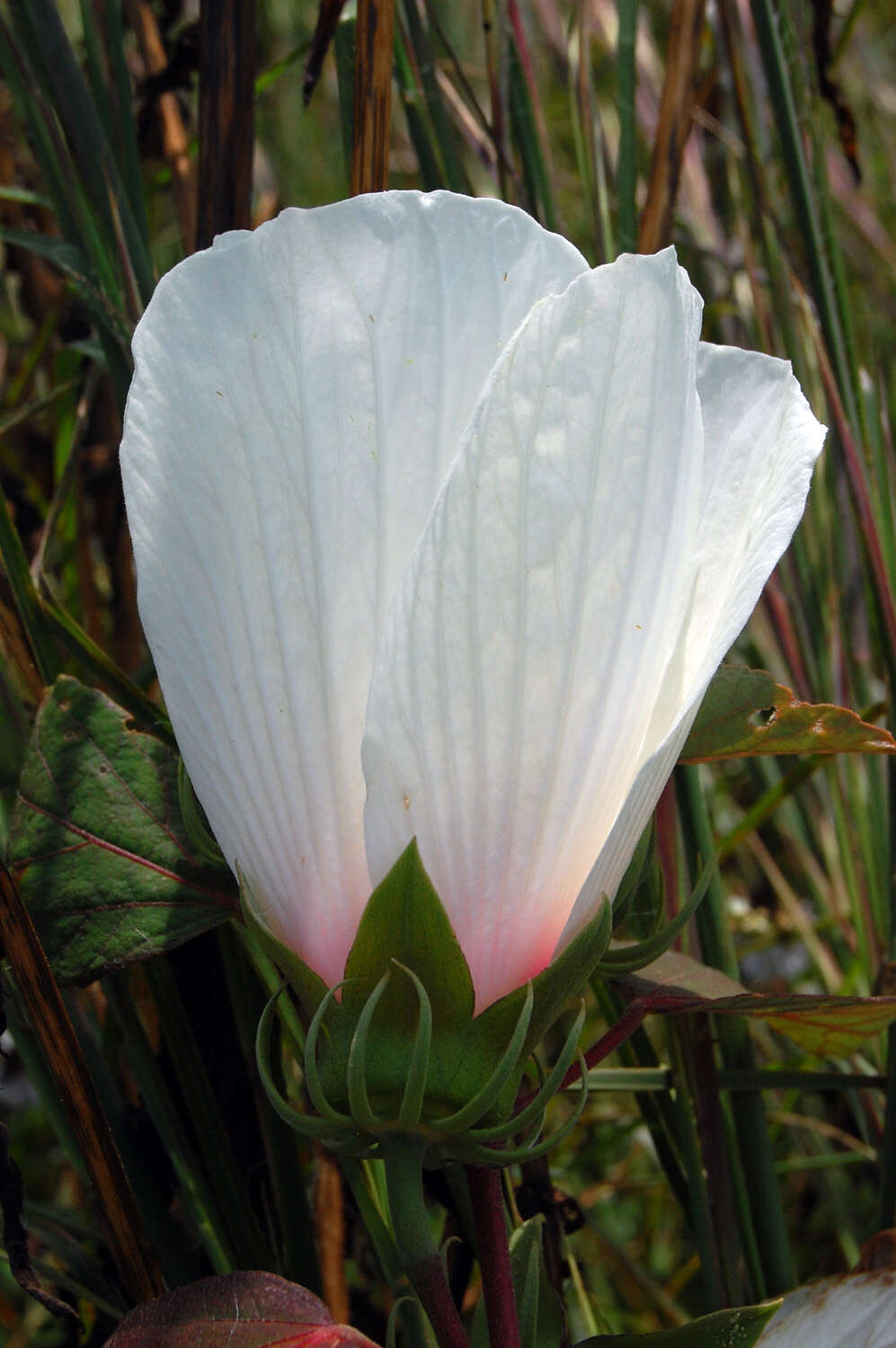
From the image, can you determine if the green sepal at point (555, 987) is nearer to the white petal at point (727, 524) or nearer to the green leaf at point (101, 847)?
the white petal at point (727, 524)

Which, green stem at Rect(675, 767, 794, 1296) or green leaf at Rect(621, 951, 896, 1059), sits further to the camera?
green stem at Rect(675, 767, 794, 1296)

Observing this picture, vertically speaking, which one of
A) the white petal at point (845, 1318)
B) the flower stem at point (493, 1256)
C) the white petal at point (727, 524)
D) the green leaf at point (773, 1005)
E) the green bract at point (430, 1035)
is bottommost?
the white petal at point (845, 1318)

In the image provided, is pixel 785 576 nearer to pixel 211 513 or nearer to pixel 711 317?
pixel 711 317

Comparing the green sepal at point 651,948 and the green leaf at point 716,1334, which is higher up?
the green sepal at point 651,948

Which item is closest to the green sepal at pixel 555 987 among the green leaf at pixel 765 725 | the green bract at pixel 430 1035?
the green bract at pixel 430 1035

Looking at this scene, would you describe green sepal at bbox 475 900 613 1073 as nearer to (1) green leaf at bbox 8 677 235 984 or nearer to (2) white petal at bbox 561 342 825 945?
(2) white petal at bbox 561 342 825 945

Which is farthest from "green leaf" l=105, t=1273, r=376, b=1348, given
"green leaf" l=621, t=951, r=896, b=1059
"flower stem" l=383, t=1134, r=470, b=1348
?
"green leaf" l=621, t=951, r=896, b=1059

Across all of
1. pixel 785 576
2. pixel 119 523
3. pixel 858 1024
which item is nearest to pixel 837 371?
pixel 785 576
